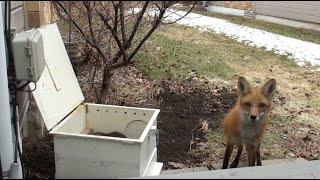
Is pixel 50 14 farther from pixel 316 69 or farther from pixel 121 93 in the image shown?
pixel 316 69

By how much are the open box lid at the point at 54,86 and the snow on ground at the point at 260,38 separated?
1145 mm

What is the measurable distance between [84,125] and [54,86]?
0.36m

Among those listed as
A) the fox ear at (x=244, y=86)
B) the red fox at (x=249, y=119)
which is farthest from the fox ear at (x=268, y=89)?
the fox ear at (x=244, y=86)

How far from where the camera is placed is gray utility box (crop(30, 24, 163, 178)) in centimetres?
213

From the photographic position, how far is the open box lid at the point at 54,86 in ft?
9.26

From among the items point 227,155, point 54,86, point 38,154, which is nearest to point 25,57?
point 54,86

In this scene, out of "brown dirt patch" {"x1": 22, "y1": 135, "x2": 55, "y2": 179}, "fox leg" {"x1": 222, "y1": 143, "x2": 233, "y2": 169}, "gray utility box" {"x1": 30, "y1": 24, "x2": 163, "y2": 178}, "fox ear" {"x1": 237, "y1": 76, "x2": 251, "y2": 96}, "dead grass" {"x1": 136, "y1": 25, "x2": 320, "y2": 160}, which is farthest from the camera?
"dead grass" {"x1": 136, "y1": 25, "x2": 320, "y2": 160}

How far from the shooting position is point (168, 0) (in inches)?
150

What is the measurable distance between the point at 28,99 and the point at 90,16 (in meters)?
1.14

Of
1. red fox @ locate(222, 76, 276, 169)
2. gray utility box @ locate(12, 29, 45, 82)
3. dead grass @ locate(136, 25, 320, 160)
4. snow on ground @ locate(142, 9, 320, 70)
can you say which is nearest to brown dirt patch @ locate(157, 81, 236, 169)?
dead grass @ locate(136, 25, 320, 160)

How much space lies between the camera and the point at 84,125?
3.24 m

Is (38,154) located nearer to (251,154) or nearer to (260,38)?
(251,154)

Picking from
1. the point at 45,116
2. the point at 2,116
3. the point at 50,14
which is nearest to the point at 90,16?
the point at 50,14

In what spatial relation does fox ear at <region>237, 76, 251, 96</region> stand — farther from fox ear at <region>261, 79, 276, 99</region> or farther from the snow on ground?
the snow on ground
